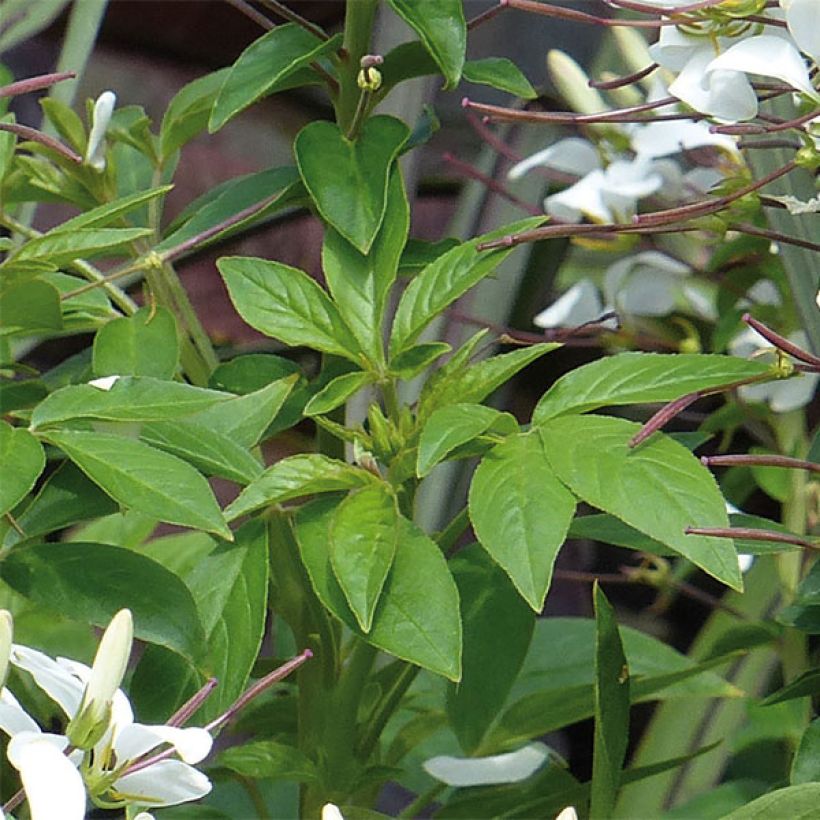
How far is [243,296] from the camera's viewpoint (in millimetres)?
344

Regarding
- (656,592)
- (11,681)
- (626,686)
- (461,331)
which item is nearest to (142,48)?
(656,592)

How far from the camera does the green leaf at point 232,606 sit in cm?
31

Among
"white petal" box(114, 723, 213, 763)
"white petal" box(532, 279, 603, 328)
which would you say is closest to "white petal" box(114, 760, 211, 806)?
"white petal" box(114, 723, 213, 763)

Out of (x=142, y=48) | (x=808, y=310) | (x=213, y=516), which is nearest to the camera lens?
(x=213, y=516)

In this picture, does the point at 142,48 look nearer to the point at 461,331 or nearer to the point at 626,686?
the point at 461,331

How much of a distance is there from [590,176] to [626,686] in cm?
25

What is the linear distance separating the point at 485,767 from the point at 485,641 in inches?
2.4

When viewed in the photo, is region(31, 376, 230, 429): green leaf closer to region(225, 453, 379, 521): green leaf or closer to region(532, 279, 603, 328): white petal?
region(225, 453, 379, 521): green leaf

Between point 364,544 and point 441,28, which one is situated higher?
point 441,28

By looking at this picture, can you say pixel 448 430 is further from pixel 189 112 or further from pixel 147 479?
pixel 189 112

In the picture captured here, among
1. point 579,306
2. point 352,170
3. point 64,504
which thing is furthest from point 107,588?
point 579,306

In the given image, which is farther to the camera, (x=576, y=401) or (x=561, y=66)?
(x=561, y=66)

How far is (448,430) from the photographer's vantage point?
0.30 m

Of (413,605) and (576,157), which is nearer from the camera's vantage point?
(413,605)
